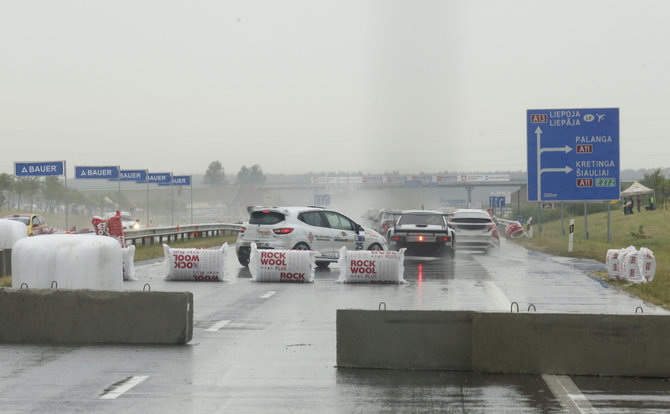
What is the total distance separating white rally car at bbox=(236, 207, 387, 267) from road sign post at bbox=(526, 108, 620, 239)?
1077cm

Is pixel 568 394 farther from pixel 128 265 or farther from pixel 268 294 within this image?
pixel 128 265

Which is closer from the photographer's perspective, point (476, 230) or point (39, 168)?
point (476, 230)

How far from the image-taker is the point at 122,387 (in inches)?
343

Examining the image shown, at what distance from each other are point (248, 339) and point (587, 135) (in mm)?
25410

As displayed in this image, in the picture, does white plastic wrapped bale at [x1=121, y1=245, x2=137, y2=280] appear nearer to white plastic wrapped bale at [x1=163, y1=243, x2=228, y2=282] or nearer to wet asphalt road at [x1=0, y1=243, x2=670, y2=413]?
white plastic wrapped bale at [x1=163, y1=243, x2=228, y2=282]

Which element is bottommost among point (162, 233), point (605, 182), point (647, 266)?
point (162, 233)

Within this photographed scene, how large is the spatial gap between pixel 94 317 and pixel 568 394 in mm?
5597

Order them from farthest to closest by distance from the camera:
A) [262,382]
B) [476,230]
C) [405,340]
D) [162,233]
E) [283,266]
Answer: [162,233]
[476,230]
[283,266]
[405,340]
[262,382]

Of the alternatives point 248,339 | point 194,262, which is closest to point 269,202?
point 194,262

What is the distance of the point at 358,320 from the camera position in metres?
9.92

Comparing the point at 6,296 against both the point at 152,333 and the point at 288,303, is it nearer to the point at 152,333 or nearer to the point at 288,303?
the point at 152,333

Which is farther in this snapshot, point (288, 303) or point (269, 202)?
point (269, 202)

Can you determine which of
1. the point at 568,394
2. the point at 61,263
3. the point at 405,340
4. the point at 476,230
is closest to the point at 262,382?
the point at 405,340

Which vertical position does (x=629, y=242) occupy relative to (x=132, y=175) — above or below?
below
